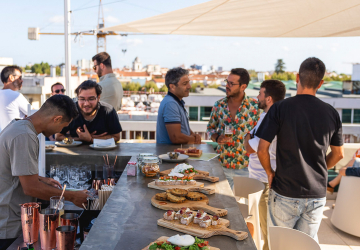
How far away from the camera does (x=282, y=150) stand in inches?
96.3

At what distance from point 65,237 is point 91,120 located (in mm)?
2348

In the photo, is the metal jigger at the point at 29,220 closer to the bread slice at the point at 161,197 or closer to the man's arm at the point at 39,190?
the man's arm at the point at 39,190

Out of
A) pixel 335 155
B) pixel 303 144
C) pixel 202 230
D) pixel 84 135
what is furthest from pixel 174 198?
pixel 84 135

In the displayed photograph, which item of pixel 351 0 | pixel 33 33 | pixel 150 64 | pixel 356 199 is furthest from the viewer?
pixel 150 64

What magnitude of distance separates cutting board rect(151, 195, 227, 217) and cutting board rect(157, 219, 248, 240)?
0.17 meters

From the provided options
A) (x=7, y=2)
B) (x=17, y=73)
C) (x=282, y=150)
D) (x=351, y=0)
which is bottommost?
(x=282, y=150)

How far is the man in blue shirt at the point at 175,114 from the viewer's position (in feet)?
11.7

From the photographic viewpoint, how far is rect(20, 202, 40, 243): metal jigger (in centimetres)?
169

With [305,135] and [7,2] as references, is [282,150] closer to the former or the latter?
[305,135]

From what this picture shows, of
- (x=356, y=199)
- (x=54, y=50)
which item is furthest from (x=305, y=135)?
(x=54, y=50)

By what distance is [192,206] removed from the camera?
1889mm

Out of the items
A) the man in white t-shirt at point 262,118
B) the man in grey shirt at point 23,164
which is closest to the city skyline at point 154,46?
the man in white t-shirt at point 262,118

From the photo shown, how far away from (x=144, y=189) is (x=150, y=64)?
9739cm

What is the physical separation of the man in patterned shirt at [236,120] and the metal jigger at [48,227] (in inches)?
95.6
